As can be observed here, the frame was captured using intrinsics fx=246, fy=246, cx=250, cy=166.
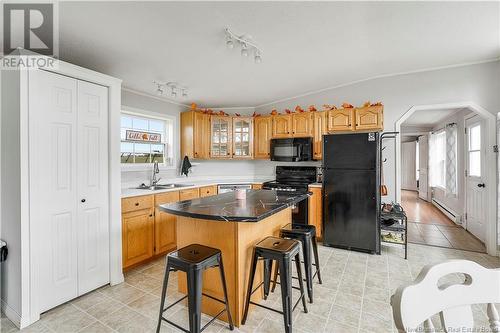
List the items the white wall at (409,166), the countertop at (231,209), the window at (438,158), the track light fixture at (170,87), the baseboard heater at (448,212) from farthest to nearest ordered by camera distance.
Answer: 1. the white wall at (409,166)
2. the window at (438,158)
3. the baseboard heater at (448,212)
4. the track light fixture at (170,87)
5. the countertop at (231,209)

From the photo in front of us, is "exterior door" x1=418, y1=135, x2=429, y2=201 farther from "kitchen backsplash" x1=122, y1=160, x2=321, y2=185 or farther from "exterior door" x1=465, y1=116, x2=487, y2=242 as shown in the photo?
"kitchen backsplash" x1=122, y1=160, x2=321, y2=185

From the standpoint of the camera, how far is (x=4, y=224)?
213 centimetres

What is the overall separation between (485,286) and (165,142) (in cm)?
437

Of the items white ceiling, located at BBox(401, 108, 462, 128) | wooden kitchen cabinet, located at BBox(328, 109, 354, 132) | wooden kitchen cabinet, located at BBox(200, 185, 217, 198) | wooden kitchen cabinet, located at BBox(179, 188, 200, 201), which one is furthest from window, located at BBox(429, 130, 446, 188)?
wooden kitchen cabinet, located at BBox(179, 188, 200, 201)

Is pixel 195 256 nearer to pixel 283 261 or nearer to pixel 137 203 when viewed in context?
pixel 283 261

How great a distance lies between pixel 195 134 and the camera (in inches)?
178

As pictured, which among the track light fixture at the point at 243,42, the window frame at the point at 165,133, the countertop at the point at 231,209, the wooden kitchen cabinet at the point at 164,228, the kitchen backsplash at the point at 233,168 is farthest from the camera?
the kitchen backsplash at the point at 233,168

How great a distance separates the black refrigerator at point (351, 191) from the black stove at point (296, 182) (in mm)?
355

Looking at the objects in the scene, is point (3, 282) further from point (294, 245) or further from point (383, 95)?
point (383, 95)

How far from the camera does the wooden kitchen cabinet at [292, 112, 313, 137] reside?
424 centimetres

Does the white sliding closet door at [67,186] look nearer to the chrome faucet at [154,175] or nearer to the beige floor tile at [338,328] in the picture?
the chrome faucet at [154,175]

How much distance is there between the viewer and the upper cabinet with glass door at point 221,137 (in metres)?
4.76

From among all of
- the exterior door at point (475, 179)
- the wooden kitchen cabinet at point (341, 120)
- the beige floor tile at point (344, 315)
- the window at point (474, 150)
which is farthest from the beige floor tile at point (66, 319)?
the window at point (474, 150)

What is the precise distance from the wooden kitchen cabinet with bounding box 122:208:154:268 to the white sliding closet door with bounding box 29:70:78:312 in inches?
22.0
